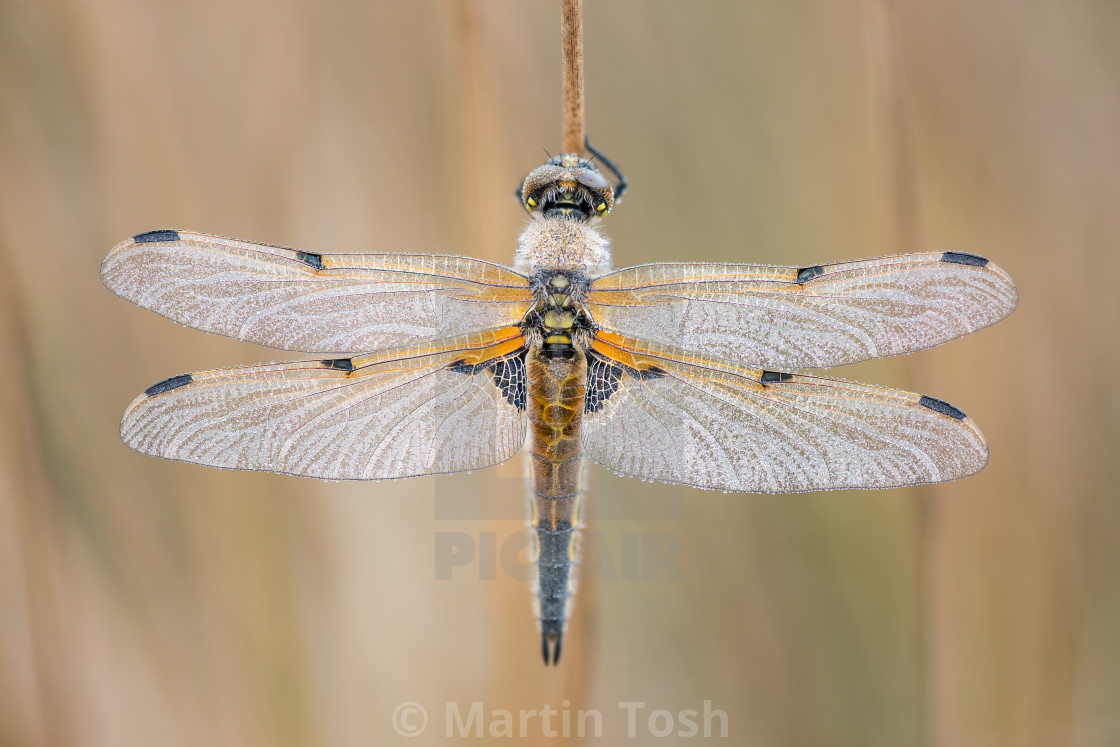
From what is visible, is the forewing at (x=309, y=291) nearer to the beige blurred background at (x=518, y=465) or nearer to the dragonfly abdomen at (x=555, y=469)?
the dragonfly abdomen at (x=555, y=469)

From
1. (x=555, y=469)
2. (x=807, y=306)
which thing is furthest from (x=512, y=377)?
(x=807, y=306)

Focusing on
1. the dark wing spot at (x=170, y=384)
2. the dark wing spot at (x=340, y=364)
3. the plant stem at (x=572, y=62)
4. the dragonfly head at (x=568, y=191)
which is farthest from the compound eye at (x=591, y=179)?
the dark wing spot at (x=170, y=384)

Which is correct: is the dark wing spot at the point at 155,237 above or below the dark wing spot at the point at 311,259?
above

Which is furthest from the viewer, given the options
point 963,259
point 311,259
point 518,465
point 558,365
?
point 518,465

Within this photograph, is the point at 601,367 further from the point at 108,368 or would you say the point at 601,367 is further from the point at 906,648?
the point at 906,648

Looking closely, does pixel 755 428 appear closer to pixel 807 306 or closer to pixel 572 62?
pixel 807 306

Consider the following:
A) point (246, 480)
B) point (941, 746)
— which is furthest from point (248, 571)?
point (941, 746)
